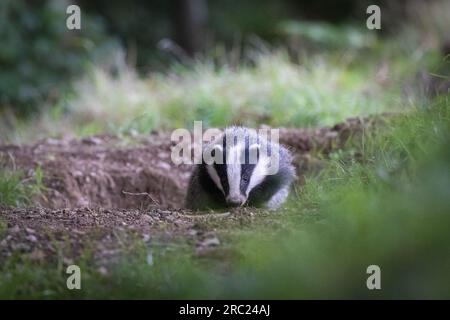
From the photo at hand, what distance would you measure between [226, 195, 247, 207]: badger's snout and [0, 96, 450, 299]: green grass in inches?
15.9

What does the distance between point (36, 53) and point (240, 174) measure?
25.1 ft

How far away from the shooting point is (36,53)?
12.0 metres

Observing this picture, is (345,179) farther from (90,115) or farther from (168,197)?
(90,115)

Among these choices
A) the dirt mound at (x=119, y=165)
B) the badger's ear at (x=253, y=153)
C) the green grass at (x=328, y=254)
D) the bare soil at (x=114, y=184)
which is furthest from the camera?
the dirt mound at (x=119, y=165)

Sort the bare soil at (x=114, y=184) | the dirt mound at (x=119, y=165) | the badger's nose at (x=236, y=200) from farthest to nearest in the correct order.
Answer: the dirt mound at (x=119, y=165) → the badger's nose at (x=236, y=200) → the bare soil at (x=114, y=184)

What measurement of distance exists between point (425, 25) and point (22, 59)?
693 centimetres

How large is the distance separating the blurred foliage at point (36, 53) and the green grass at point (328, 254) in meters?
7.87

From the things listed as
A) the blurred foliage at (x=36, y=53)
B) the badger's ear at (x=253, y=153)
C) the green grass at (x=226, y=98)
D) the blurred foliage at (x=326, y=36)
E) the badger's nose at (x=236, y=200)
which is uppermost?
the blurred foliage at (x=326, y=36)

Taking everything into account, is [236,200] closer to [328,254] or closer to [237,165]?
[237,165]

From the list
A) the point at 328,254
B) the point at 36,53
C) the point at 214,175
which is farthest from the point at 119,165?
the point at 36,53

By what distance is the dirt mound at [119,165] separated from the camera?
6.78m

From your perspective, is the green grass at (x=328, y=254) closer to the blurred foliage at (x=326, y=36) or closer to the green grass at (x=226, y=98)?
the green grass at (x=226, y=98)

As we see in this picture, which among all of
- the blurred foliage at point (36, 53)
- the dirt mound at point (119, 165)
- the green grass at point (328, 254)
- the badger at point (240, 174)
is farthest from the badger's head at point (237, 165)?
the blurred foliage at point (36, 53)

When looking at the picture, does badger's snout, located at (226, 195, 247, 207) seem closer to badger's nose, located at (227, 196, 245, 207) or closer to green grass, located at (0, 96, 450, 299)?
A: badger's nose, located at (227, 196, 245, 207)
